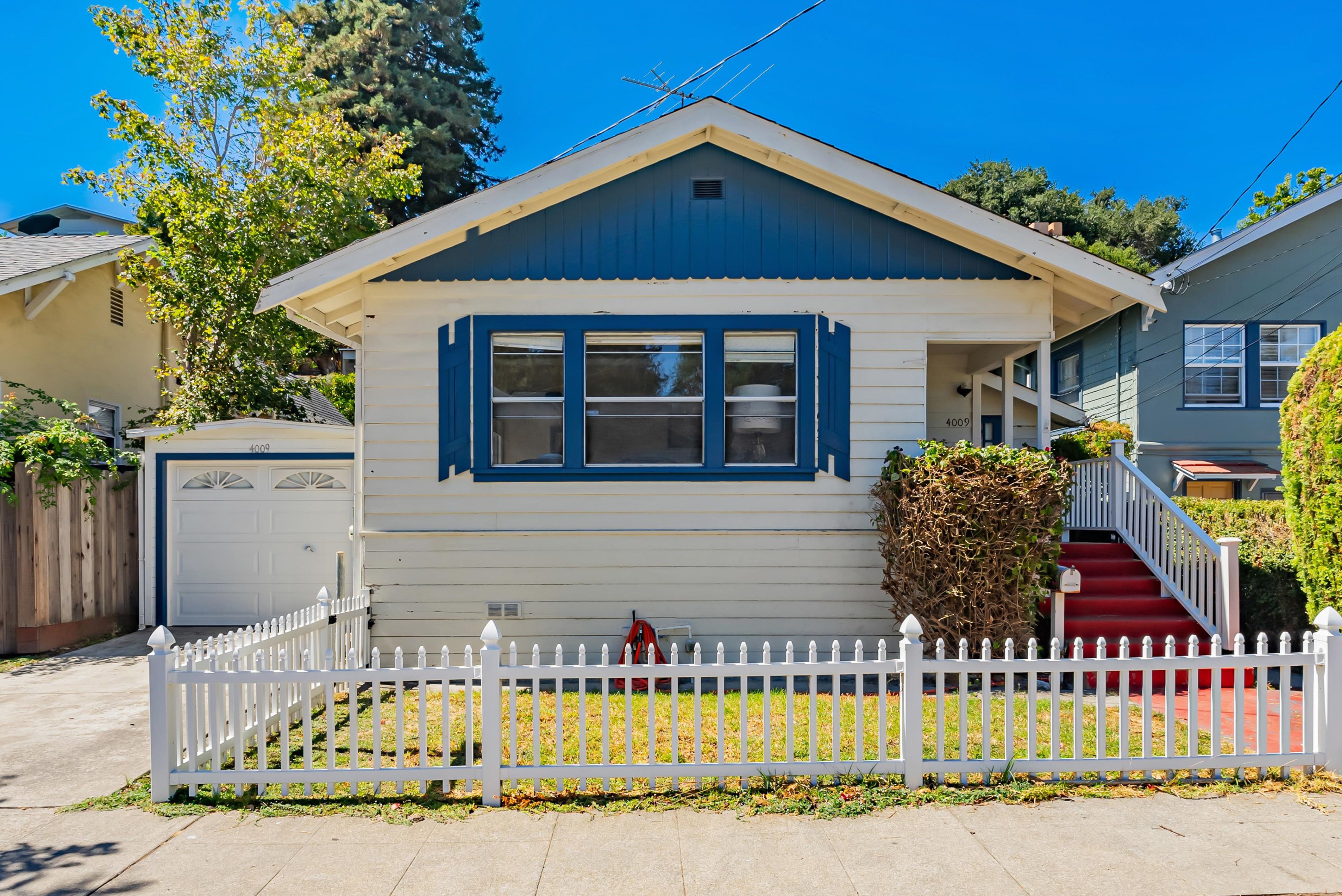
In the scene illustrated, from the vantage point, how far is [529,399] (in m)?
7.98

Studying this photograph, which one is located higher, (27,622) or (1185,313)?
(1185,313)

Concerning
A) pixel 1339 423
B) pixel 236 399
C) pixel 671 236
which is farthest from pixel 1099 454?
pixel 236 399

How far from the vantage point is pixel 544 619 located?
7.92 meters

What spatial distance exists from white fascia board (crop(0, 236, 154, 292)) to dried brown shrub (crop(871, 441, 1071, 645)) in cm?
1153

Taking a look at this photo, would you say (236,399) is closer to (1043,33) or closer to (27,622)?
(27,622)

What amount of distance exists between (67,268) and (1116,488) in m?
14.2

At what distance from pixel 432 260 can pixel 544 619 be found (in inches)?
149

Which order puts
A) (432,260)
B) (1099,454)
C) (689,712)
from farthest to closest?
(1099,454), (432,260), (689,712)

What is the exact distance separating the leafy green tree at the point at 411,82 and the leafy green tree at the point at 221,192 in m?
12.6

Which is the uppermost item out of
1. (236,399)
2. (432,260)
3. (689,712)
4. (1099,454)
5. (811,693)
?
(432,260)

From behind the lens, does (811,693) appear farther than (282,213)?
No

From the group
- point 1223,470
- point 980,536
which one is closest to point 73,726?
point 980,536

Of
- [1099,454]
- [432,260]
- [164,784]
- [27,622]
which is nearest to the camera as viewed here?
[164,784]

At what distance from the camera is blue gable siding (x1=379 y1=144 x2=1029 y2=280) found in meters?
7.89
